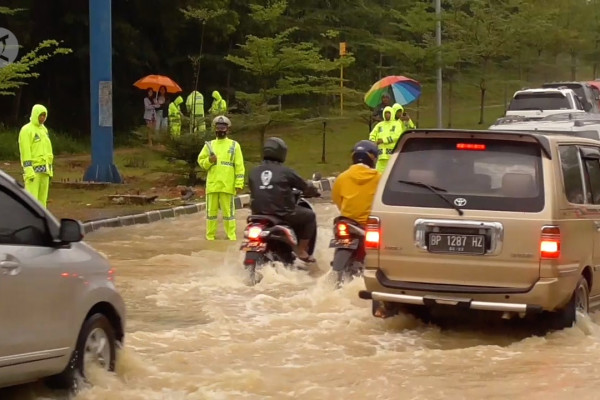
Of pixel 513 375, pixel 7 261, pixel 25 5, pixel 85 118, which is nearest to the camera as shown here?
pixel 7 261

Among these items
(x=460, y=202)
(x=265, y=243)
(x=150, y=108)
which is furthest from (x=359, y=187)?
(x=150, y=108)

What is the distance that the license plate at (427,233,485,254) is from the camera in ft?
29.3

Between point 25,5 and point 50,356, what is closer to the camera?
point 50,356

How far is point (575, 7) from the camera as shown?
4784 centimetres

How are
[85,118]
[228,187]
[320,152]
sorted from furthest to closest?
[85,118] → [320,152] → [228,187]

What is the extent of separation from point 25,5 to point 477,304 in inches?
1135

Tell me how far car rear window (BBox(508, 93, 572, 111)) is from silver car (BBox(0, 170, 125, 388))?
21266 mm

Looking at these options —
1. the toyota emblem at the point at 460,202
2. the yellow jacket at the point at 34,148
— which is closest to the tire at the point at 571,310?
the toyota emblem at the point at 460,202

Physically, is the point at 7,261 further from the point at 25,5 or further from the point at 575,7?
the point at 575,7

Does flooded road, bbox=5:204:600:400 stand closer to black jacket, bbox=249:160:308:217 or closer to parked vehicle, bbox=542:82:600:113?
black jacket, bbox=249:160:308:217

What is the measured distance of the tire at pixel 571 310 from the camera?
930 centimetres

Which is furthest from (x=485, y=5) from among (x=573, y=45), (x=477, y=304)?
(x=477, y=304)

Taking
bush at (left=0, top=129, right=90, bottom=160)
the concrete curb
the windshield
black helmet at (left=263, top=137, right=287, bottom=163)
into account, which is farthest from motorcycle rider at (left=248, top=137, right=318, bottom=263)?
the windshield

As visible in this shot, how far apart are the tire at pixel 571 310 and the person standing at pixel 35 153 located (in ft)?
32.1
